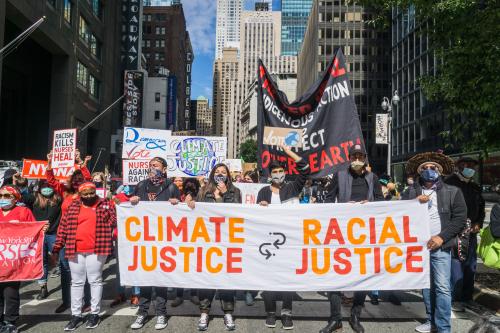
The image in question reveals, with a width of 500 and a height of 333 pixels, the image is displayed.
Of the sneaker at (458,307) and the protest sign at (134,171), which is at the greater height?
the protest sign at (134,171)

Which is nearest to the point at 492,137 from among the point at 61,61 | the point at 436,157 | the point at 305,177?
the point at 436,157

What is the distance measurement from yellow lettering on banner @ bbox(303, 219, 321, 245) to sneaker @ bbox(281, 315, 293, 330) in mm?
909

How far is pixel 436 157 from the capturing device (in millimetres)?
4996

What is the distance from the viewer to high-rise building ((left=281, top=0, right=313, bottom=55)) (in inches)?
6742

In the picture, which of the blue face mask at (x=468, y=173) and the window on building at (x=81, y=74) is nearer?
the blue face mask at (x=468, y=173)

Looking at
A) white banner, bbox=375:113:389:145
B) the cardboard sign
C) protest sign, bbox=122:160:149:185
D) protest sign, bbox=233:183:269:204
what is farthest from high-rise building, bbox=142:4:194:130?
the cardboard sign

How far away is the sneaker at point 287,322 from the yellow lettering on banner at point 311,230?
0.91 meters

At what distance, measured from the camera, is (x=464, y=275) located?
596 centimetres

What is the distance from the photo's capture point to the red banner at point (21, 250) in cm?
470

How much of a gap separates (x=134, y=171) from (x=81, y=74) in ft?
84.1

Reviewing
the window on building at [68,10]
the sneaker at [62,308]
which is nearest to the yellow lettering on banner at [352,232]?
the sneaker at [62,308]

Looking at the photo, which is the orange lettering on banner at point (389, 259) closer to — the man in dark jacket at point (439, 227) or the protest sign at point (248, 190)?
the man in dark jacket at point (439, 227)

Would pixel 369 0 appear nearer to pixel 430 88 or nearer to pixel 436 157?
pixel 430 88

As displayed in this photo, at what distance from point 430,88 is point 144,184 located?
16.1 feet
